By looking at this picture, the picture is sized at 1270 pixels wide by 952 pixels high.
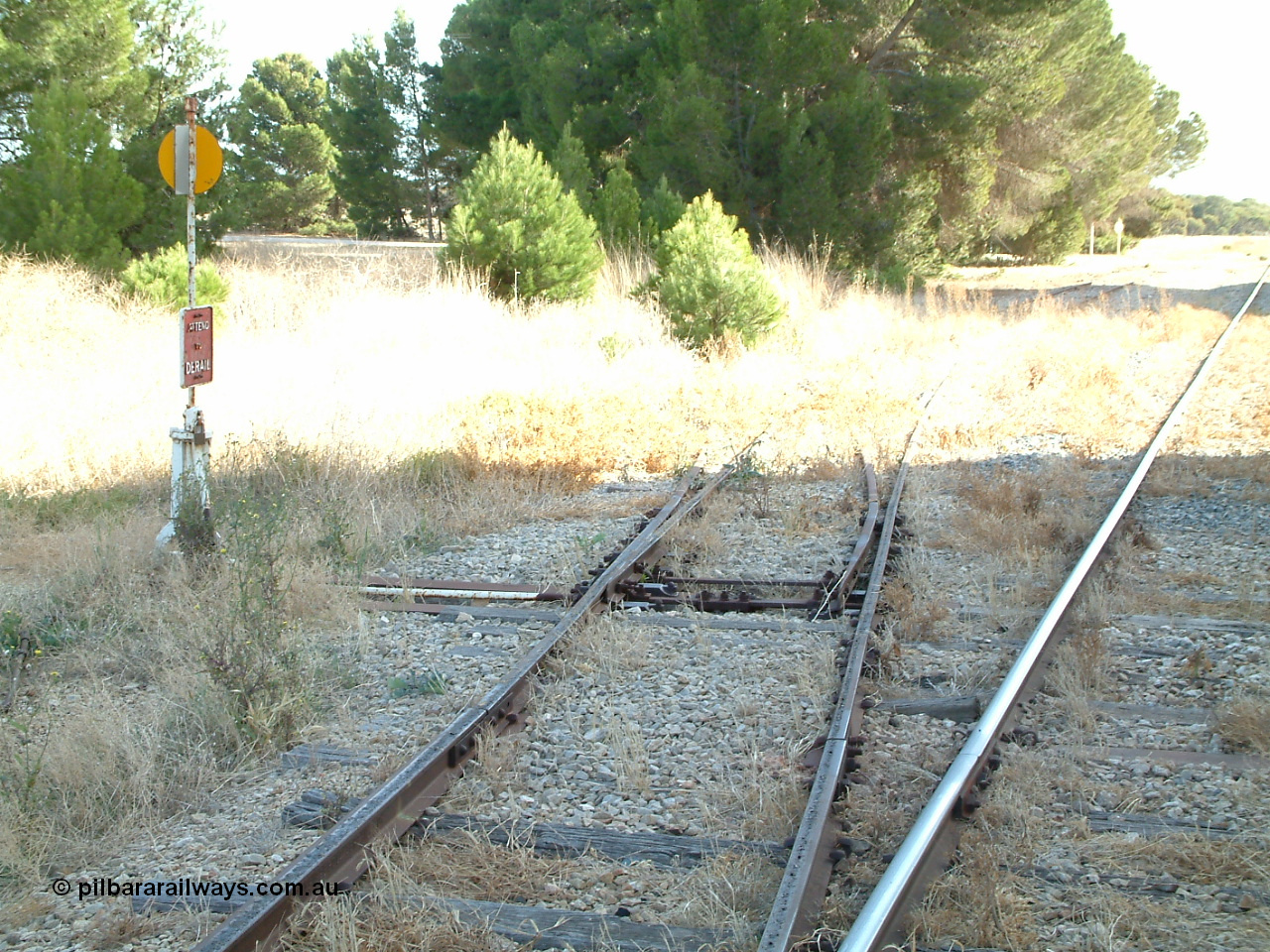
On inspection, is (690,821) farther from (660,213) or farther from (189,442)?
(660,213)

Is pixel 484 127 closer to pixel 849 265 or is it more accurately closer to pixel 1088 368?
pixel 849 265

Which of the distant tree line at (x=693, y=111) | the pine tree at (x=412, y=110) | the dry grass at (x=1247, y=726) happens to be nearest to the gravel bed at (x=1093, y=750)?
the dry grass at (x=1247, y=726)

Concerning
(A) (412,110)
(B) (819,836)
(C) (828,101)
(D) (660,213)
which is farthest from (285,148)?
(B) (819,836)

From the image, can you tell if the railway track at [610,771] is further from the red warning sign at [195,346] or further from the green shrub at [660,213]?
the green shrub at [660,213]

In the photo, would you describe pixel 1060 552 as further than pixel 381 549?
No

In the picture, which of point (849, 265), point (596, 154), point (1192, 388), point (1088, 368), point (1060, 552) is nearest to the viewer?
point (1060, 552)

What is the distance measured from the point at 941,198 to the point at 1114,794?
25826mm

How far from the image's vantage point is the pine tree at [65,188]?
52.6 feet

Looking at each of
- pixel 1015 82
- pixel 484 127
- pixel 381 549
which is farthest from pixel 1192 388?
pixel 484 127

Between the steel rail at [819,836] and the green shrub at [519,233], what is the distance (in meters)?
11.1

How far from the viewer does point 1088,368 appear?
1235 cm

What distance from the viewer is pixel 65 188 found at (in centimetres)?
1638

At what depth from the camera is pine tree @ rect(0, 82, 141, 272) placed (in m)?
16.0

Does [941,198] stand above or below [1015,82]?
below
